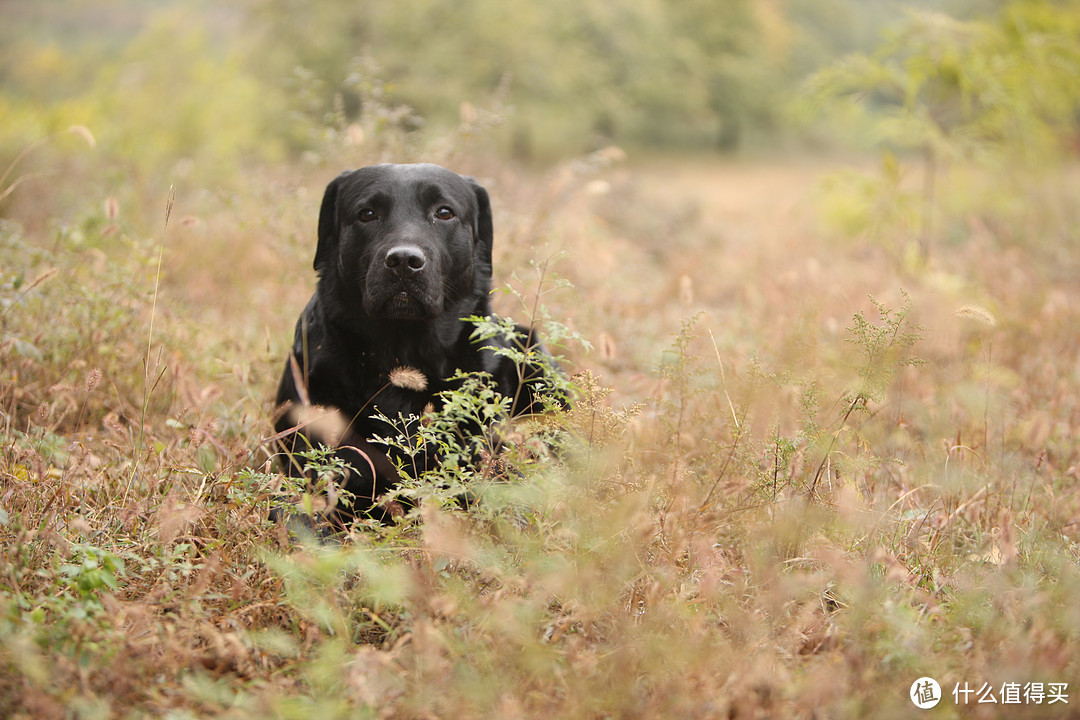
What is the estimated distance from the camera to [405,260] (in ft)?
9.15

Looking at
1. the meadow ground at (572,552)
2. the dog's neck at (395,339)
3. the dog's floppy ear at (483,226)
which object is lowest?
the meadow ground at (572,552)

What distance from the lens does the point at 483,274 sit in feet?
11.2

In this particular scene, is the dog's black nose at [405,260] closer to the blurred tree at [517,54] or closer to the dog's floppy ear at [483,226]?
the dog's floppy ear at [483,226]

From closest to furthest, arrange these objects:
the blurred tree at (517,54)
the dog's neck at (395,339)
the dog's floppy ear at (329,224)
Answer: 1. the dog's neck at (395,339)
2. the dog's floppy ear at (329,224)
3. the blurred tree at (517,54)

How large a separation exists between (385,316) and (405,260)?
10.0 inches

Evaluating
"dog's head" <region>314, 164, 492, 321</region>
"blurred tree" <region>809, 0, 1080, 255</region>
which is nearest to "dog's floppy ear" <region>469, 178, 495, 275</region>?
"dog's head" <region>314, 164, 492, 321</region>

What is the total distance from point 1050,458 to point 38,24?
161 feet

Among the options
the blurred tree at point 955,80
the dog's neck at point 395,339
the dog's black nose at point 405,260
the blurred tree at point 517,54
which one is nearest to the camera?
the dog's black nose at point 405,260

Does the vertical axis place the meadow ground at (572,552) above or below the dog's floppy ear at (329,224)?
below

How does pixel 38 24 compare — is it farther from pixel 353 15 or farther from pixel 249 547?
pixel 249 547

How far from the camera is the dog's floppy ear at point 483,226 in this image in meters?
3.45

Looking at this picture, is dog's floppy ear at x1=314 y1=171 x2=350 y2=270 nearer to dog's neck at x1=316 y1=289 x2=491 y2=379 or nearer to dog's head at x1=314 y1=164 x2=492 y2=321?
dog's head at x1=314 y1=164 x2=492 y2=321

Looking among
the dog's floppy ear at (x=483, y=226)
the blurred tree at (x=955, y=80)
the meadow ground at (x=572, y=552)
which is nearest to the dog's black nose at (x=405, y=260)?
the meadow ground at (x=572, y=552)

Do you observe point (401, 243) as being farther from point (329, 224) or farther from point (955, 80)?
point (955, 80)
